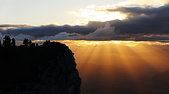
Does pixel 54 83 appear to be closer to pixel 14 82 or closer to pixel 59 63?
pixel 59 63

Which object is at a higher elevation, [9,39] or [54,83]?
[9,39]

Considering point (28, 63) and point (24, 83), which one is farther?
point (28, 63)

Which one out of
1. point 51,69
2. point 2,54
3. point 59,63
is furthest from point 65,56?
point 2,54

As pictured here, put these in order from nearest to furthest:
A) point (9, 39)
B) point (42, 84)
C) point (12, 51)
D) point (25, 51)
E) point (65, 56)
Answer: point (42, 84), point (12, 51), point (25, 51), point (65, 56), point (9, 39)

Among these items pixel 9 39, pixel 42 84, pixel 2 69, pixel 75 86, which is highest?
pixel 9 39
